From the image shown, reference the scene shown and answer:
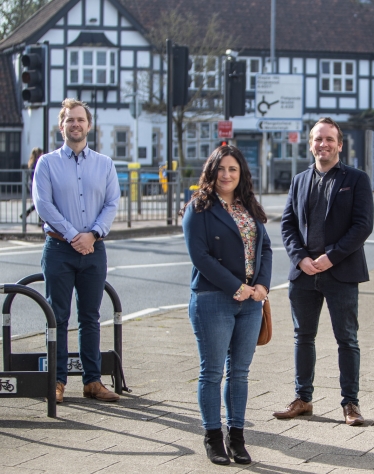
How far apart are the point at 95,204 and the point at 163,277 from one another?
764cm

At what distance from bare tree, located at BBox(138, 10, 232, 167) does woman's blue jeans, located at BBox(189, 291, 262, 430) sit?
3758 centimetres

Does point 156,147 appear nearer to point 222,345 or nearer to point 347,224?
point 347,224

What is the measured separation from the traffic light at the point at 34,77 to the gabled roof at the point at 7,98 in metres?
30.9

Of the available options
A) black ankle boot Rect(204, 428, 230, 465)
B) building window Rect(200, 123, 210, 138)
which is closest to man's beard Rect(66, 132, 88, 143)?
black ankle boot Rect(204, 428, 230, 465)

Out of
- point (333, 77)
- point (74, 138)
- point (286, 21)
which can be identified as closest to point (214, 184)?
point (74, 138)

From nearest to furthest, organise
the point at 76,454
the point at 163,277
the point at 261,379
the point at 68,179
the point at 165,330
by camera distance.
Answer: the point at 76,454 → the point at 68,179 → the point at 261,379 → the point at 165,330 → the point at 163,277

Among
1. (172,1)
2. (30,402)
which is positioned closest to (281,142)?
(172,1)

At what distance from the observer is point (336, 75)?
5138 cm

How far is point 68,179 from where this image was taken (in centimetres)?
637

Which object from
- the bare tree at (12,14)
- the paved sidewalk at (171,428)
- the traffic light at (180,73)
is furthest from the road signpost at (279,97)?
the bare tree at (12,14)

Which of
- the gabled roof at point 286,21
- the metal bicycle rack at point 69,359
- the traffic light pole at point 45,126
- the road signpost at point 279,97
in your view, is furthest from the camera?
the gabled roof at point 286,21

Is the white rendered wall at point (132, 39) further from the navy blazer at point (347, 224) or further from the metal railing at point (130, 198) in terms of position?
the navy blazer at point (347, 224)

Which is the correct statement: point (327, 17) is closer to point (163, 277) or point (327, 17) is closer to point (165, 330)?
point (163, 277)

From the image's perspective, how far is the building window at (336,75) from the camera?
168ft
